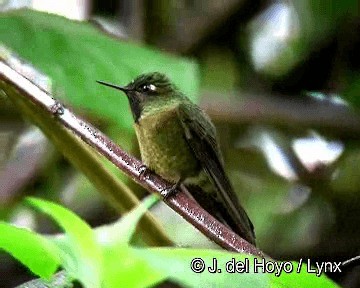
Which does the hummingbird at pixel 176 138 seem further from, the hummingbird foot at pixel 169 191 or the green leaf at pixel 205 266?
the green leaf at pixel 205 266

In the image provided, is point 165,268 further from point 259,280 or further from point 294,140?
point 294,140

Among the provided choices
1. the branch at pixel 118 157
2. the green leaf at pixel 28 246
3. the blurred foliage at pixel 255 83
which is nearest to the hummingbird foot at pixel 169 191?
the branch at pixel 118 157

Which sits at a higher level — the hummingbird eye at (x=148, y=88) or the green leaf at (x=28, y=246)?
the green leaf at (x=28, y=246)

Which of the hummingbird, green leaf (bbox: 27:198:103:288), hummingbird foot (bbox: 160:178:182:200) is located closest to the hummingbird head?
the hummingbird

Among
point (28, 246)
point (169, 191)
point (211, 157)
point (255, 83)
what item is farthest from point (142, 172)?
point (255, 83)

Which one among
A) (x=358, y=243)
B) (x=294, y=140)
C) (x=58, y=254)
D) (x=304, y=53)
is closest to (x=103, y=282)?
(x=58, y=254)

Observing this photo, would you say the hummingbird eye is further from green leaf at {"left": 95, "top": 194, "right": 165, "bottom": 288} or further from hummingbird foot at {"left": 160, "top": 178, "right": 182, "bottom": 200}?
green leaf at {"left": 95, "top": 194, "right": 165, "bottom": 288}

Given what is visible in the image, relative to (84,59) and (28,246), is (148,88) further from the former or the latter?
(28,246)
